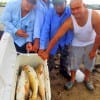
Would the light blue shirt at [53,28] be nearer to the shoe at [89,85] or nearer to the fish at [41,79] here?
the fish at [41,79]

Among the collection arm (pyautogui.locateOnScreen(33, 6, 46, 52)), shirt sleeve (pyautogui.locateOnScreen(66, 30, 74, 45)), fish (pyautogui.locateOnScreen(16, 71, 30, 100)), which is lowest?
fish (pyautogui.locateOnScreen(16, 71, 30, 100))

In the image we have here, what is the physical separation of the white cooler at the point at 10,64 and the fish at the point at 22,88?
0.06 metres

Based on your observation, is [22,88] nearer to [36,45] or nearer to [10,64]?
[10,64]

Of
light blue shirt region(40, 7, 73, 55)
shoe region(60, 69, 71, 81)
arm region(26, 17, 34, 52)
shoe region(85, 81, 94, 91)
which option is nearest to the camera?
light blue shirt region(40, 7, 73, 55)

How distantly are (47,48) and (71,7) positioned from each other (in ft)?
1.96

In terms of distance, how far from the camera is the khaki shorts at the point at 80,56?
324cm

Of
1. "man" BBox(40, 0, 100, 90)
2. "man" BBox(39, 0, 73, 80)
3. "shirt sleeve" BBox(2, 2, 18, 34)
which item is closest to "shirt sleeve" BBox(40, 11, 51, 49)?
"man" BBox(39, 0, 73, 80)

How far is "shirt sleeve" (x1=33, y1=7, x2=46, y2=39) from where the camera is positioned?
304 centimetres

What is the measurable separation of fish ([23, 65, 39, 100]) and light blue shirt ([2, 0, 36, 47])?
0.44 m

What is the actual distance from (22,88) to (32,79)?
21 cm

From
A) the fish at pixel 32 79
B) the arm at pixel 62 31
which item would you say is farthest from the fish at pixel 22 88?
the arm at pixel 62 31

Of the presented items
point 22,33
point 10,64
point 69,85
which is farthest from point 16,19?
point 69,85

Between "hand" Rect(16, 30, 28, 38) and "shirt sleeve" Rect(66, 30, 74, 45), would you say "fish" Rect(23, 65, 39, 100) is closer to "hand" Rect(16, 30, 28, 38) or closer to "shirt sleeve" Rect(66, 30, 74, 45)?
"hand" Rect(16, 30, 28, 38)

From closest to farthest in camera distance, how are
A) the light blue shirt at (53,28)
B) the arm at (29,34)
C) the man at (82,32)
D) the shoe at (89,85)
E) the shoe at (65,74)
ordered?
the man at (82,32) → the light blue shirt at (53,28) → the arm at (29,34) → the shoe at (89,85) → the shoe at (65,74)
